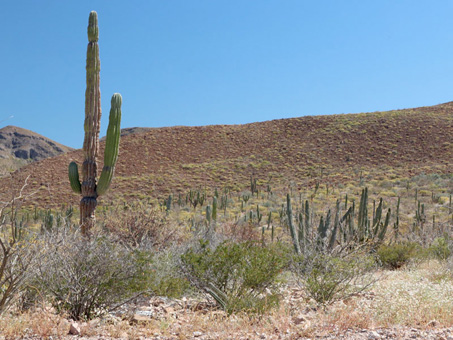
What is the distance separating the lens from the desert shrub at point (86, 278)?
21.2 ft

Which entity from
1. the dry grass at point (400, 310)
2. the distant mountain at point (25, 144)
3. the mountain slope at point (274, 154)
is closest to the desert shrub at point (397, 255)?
the dry grass at point (400, 310)

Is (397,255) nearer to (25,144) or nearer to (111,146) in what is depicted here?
(111,146)

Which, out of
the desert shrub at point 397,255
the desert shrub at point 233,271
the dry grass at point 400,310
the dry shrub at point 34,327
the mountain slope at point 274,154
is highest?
the mountain slope at point 274,154

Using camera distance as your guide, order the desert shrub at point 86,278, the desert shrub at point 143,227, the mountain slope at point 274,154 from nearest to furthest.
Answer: the desert shrub at point 86,278 → the desert shrub at point 143,227 → the mountain slope at point 274,154

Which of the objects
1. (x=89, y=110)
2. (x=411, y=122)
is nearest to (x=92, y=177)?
(x=89, y=110)

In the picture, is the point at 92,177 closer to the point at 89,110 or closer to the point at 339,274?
the point at 89,110

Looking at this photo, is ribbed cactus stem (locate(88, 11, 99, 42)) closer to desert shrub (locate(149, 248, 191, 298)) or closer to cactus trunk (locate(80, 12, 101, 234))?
cactus trunk (locate(80, 12, 101, 234))

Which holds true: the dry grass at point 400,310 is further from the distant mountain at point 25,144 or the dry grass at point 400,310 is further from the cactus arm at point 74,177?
the distant mountain at point 25,144

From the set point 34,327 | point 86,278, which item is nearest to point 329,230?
point 86,278

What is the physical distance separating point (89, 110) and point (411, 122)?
44338 mm

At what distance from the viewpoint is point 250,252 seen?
764 centimetres

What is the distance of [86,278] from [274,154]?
130ft

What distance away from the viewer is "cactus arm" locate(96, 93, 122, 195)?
12992 mm

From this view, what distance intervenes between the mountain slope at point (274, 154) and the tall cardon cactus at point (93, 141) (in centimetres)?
2186
